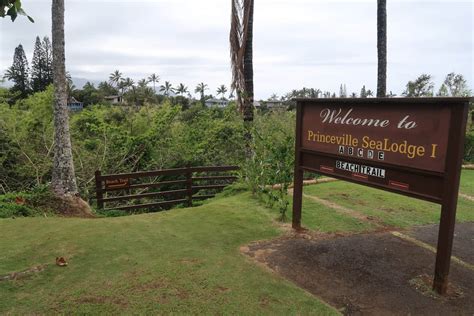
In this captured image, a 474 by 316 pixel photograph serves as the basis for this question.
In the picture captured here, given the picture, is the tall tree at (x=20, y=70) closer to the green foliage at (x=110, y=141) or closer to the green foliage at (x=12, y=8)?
the green foliage at (x=110, y=141)

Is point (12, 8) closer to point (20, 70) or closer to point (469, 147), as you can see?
point (469, 147)

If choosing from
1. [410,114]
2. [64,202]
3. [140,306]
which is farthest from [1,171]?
[410,114]

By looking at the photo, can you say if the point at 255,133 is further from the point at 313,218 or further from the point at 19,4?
the point at 19,4

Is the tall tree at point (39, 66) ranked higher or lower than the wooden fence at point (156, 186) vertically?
higher

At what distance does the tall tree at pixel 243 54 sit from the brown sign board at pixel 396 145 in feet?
12.4

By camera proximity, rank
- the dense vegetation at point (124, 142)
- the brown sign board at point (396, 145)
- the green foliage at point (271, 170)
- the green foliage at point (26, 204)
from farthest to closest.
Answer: the dense vegetation at point (124, 142) < the green foliage at point (26, 204) < the green foliage at point (271, 170) < the brown sign board at point (396, 145)

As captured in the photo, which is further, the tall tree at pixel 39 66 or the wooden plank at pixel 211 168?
the tall tree at pixel 39 66

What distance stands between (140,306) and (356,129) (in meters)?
2.93

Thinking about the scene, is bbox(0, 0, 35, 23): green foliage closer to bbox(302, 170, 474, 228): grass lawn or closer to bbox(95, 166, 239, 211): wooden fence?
bbox(302, 170, 474, 228): grass lawn

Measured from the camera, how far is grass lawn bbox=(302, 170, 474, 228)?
238 inches

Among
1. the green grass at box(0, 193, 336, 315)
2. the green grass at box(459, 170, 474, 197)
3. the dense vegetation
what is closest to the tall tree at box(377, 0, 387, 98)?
the dense vegetation

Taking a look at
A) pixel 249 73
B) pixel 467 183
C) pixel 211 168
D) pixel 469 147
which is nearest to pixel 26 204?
pixel 211 168

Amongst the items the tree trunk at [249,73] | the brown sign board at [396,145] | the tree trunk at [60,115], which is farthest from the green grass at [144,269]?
the tree trunk at [249,73]

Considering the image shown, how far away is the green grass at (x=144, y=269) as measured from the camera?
125 inches
